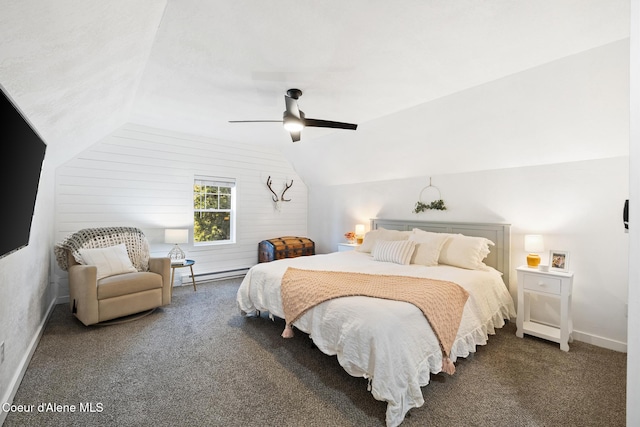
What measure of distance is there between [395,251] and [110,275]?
3.44 meters

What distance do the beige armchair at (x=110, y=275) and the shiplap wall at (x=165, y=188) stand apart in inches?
24.2

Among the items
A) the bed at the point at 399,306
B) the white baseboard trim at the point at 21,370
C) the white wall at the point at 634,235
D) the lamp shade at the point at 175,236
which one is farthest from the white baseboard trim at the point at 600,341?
the lamp shade at the point at 175,236

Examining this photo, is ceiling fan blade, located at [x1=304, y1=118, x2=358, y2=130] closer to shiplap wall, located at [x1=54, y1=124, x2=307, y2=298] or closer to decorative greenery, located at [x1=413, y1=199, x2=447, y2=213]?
decorative greenery, located at [x1=413, y1=199, x2=447, y2=213]

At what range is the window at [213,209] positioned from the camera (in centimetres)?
520

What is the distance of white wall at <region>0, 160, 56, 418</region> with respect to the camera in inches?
73.0

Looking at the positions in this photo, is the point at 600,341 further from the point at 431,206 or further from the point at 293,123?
the point at 293,123

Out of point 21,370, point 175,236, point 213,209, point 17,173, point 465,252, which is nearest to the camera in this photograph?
point 17,173

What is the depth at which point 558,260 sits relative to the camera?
118 inches

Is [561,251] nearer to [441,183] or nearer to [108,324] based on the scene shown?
[441,183]

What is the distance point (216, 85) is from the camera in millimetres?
3000

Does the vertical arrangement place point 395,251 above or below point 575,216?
below

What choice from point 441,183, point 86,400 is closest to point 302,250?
point 441,183

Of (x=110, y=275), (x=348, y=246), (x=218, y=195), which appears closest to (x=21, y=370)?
→ (x=110, y=275)

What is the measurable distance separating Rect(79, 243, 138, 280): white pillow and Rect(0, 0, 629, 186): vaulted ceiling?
1.19 metres
